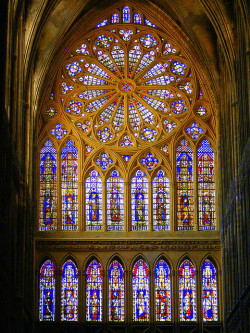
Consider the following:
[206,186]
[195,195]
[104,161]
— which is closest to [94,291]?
[104,161]

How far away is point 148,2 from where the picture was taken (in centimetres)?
4988

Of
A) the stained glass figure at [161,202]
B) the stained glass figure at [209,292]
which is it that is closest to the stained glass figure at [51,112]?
the stained glass figure at [161,202]

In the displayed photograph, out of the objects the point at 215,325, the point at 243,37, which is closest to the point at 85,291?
the point at 215,325

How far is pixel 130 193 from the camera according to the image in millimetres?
48531

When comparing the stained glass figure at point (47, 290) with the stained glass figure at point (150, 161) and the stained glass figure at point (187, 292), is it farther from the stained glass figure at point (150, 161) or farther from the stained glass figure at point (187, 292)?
the stained glass figure at point (150, 161)

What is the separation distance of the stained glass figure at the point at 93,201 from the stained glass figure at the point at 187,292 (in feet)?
13.2

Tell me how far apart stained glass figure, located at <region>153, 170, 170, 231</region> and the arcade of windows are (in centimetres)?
4

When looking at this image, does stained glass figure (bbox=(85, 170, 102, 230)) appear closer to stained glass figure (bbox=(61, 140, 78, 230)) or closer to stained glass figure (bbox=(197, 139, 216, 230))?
stained glass figure (bbox=(61, 140, 78, 230))

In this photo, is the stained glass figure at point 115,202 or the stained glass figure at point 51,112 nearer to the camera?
the stained glass figure at point 115,202

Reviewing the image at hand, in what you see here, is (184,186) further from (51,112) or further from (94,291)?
(51,112)

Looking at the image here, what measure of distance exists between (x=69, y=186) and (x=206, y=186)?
5839 mm

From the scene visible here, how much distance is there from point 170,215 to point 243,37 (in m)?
9.81

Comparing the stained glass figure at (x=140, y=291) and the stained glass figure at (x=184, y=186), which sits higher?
the stained glass figure at (x=184, y=186)

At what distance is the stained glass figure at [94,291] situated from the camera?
4675cm
